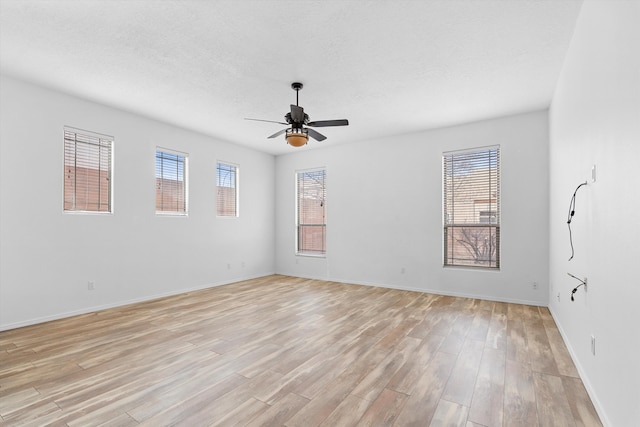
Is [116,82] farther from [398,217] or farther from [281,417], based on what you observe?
[398,217]

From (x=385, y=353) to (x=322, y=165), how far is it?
4804mm

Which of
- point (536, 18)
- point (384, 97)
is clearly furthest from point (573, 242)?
point (384, 97)

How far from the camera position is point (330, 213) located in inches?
275

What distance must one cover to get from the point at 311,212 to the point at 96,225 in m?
4.21

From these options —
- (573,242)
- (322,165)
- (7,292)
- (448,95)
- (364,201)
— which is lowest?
(7,292)

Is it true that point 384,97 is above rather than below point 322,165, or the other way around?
above

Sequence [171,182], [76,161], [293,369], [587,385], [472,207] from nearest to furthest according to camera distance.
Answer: [587,385]
[293,369]
[76,161]
[472,207]
[171,182]

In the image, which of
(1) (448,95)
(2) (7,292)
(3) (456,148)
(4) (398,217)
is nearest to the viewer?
(2) (7,292)

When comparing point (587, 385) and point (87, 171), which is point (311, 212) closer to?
point (87, 171)

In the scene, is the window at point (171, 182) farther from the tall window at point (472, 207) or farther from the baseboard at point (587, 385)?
the baseboard at point (587, 385)

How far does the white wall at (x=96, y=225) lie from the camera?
3797 mm

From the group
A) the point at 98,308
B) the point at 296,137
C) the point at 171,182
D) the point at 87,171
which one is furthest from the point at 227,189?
the point at 296,137

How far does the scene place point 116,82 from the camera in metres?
3.86

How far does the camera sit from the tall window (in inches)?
208
